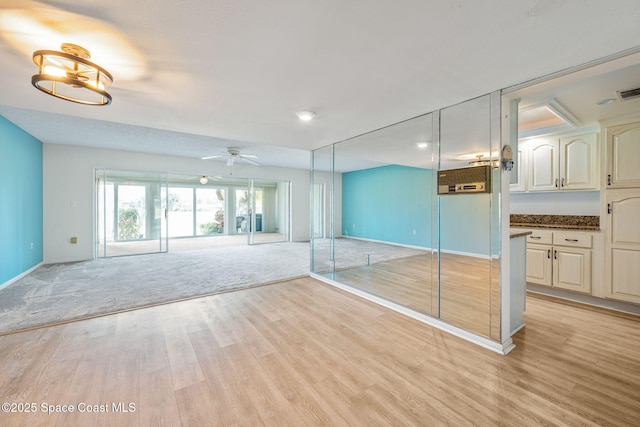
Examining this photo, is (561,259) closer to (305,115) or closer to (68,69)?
(305,115)

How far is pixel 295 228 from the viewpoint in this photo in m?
8.70

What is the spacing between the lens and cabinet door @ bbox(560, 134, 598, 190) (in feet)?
10.9

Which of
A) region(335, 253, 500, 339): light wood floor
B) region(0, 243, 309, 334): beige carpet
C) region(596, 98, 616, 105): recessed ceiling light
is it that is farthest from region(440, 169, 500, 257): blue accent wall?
region(0, 243, 309, 334): beige carpet

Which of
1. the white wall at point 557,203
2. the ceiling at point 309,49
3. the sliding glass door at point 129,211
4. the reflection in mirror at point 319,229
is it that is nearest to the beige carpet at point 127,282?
the reflection in mirror at point 319,229

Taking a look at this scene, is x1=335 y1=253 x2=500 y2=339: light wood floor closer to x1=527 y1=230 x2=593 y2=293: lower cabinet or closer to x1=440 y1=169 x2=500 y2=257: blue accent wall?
x1=440 y1=169 x2=500 y2=257: blue accent wall

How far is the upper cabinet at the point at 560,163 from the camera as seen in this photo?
335 cm

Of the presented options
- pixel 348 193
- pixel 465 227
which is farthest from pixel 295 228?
pixel 465 227

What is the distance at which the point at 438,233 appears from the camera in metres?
2.88

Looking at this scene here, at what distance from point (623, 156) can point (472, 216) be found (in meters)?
1.82

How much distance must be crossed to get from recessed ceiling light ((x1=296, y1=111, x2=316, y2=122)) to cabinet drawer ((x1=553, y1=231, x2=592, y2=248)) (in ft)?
11.2

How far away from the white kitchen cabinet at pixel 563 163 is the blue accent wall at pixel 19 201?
7601 mm

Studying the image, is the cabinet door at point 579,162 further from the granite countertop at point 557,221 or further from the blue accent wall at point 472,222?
the blue accent wall at point 472,222

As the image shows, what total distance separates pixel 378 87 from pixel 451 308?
242 centimetres

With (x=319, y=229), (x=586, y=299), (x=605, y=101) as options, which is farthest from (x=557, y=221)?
(x=319, y=229)
